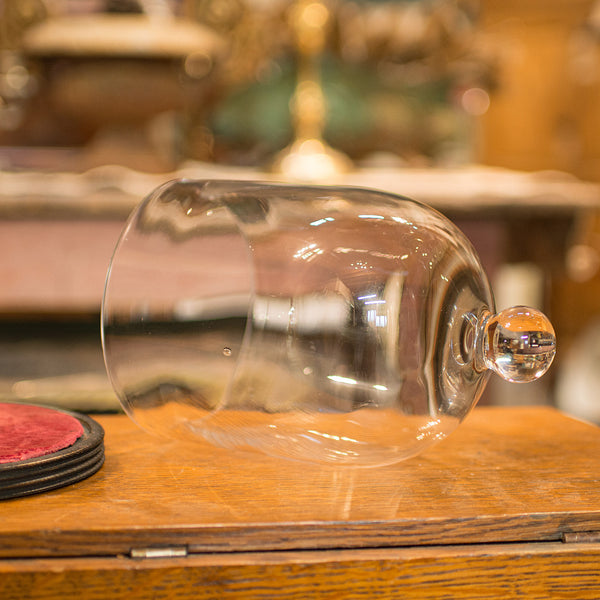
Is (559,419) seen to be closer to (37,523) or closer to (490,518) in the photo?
(490,518)

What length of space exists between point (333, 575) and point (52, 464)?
0.19 metres

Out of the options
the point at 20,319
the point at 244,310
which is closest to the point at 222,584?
the point at 244,310

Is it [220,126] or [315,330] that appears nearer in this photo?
[315,330]

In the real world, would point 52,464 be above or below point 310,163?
below

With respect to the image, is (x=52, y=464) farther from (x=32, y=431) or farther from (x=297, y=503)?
(x=297, y=503)

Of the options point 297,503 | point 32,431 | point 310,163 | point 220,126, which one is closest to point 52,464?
point 32,431

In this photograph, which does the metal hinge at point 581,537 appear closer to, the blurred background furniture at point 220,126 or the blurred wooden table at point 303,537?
the blurred wooden table at point 303,537

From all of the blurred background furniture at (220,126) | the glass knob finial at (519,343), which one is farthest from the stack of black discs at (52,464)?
the blurred background furniture at (220,126)

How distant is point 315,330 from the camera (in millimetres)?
552

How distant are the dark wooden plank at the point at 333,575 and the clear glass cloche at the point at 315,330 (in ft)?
0.33

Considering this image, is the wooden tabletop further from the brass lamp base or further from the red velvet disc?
the brass lamp base

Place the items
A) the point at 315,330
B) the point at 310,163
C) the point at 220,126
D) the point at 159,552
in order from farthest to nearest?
the point at 220,126 < the point at 310,163 < the point at 315,330 < the point at 159,552

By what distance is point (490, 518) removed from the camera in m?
0.48

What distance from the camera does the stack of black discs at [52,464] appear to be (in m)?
0.48
